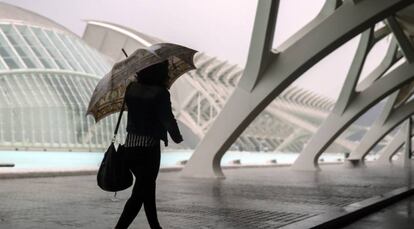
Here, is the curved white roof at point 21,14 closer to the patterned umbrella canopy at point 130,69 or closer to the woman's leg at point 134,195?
the patterned umbrella canopy at point 130,69

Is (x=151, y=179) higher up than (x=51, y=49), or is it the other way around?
(x=151, y=179)

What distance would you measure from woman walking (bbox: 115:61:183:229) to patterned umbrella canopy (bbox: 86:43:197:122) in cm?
14

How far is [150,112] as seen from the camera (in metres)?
4.16

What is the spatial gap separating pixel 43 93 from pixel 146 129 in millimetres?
23689

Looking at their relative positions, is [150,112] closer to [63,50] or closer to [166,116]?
[166,116]

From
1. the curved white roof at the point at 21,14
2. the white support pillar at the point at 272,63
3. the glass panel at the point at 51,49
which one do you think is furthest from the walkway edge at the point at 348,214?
the curved white roof at the point at 21,14

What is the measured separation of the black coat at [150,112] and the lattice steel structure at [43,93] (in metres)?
22.5

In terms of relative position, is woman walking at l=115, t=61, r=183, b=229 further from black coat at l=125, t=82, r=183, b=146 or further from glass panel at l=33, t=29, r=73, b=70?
glass panel at l=33, t=29, r=73, b=70

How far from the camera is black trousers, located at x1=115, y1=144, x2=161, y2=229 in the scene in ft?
13.5

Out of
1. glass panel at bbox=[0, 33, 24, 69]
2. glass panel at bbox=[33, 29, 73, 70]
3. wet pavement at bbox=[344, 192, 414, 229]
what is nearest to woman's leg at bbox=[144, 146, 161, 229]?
wet pavement at bbox=[344, 192, 414, 229]

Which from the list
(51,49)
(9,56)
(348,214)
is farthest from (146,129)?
(51,49)

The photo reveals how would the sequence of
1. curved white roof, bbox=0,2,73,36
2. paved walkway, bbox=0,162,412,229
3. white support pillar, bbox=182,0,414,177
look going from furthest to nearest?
1. curved white roof, bbox=0,2,73,36
2. white support pillar, bbox=182,0,414,177
3. paved walkway, bbox=0,162,412,229

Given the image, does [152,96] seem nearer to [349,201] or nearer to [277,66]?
[349,201]

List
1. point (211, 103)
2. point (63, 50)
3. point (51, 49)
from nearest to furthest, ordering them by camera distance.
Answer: point (51, 49), point (63, 50), point (211, 103)
